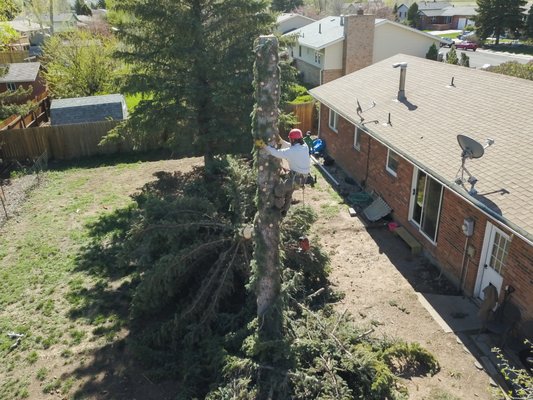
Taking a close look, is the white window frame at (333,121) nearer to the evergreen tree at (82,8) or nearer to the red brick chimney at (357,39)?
the red brick chimney at (357,39)

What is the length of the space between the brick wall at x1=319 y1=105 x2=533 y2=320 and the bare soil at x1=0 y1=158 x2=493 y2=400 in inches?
20.1

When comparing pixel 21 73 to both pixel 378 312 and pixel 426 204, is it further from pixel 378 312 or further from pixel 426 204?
pixel 378 312

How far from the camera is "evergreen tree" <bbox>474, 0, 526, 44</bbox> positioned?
5062 centimetres

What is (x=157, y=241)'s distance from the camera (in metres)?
9.43

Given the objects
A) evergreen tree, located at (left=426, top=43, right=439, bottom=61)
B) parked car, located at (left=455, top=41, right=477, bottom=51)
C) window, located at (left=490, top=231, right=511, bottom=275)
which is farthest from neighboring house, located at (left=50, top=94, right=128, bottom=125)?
parked car, located at (left=455, top=41, right=477, bottom=51)

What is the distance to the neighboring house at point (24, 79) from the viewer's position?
2869cm

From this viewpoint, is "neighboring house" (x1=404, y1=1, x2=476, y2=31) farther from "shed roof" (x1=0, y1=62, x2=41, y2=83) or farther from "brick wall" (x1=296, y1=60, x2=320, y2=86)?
"shed roof" (x1=0, y1=62, x2=41, y2=83)

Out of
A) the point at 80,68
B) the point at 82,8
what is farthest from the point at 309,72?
the point at 82,8

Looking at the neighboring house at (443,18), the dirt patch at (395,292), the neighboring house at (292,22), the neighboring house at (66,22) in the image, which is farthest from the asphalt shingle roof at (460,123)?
the neighboring house at (443,18)

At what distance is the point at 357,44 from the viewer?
29.9m

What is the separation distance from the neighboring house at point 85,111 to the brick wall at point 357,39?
15.0m

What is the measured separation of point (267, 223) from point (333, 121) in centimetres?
1256

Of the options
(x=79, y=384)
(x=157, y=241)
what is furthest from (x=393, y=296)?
(x=79, y=384)

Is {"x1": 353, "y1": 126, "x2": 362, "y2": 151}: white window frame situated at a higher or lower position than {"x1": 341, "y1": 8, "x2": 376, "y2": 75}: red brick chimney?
lower
